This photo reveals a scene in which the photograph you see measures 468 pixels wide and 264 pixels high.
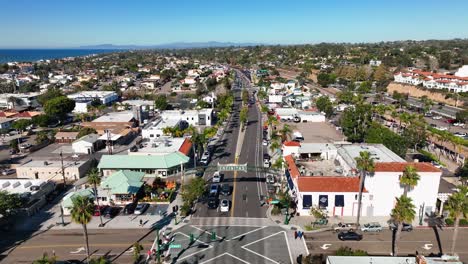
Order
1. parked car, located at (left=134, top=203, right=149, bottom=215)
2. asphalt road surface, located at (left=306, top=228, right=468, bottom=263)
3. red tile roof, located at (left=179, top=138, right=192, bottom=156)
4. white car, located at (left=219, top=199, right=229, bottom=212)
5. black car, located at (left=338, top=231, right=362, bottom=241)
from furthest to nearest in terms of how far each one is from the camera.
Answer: red tile roof, located at (left=179, top=138, right=192, bottom=156) < white car, located at (left=219, top=199, right=229, bottom=212) < parked car, located at (left=134, top=203, right=149, bottom=215) < black car, located at (left=338, top=231, right=362, bottom=241) < asphalt road surface, located at (left=306, top=228, right=468, bottom=263)

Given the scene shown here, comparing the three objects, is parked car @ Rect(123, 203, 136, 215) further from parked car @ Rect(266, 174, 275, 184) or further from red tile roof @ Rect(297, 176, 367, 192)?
red tile roof @ Rect(297, 176, 367, 192)

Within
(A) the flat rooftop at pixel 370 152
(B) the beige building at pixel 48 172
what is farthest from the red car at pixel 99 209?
(A) the flat rooftop at pixel 370 152

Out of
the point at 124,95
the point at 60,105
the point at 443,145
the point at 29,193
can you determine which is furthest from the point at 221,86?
the point at 29,193

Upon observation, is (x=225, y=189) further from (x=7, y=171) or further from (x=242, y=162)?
(x=7, y=171)

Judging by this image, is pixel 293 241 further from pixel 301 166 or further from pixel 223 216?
pixel 301 166

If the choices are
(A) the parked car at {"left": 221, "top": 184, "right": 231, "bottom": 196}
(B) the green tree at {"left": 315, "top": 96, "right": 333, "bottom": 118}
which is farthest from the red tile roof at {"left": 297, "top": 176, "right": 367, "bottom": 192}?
(B) the green tree at {"left": 315, "top": 96, "right": 333, "bottom": 118}

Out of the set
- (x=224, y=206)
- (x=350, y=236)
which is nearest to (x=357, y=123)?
(x=350, y=236)

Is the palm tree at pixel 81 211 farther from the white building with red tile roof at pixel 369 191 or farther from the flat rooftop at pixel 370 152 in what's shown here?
the flat rooftop at pixel 370 152
